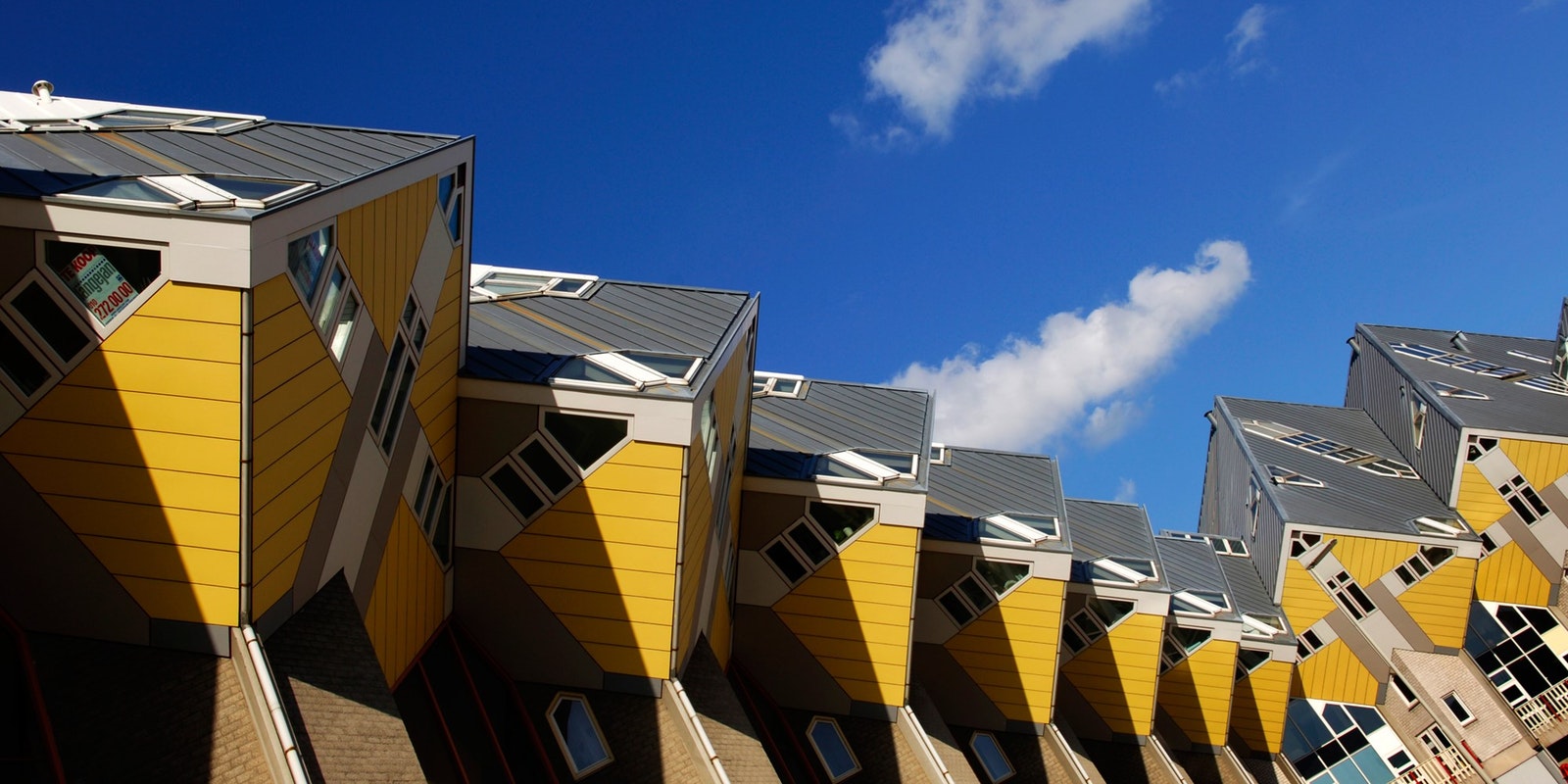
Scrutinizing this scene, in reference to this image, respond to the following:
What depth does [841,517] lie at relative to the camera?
23484 millimetres

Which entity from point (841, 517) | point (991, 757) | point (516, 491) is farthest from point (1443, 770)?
point (516, 491)

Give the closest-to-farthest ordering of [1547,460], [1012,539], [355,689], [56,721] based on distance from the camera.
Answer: [56,721], [355,689], [1012,539], [1547,460]

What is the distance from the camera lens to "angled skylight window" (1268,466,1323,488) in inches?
1820

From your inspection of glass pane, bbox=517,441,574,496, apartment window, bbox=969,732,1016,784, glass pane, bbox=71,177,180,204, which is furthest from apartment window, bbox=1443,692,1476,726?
glass pane, bbox=71,177,180,204

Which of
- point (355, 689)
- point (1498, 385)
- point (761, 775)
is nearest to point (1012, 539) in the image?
point (761, 775)

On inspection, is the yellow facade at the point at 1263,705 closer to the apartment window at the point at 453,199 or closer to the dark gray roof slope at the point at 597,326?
the dark gray roof slope at the point at 597,326

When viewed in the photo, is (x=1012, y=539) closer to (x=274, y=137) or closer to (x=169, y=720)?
(x=274, y=137)

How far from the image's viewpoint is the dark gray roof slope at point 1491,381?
4616 cm

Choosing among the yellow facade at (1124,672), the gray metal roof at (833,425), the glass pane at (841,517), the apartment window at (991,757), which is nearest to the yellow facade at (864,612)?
the glass pane at (841,517)

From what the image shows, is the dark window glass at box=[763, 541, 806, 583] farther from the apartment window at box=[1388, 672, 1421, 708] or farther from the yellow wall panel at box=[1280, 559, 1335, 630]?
the apartment window at box=[1388, 672, 1421, 708]

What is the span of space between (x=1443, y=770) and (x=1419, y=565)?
698 centimetres

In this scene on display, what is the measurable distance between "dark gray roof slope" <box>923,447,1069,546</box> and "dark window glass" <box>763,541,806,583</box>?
418 centimetres

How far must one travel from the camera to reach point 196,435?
39.1 ft

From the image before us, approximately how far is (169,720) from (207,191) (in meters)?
5.30
